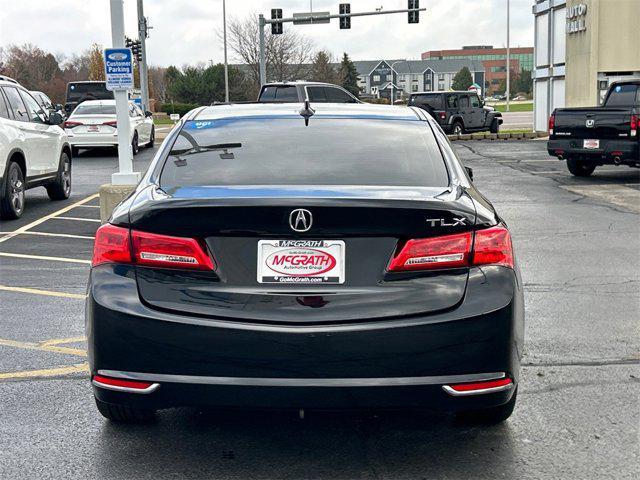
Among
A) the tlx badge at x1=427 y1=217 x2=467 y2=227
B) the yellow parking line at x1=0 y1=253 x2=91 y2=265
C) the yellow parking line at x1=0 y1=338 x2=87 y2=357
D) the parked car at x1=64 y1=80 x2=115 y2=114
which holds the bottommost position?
the yellow parking line at x1=0 y1=253 x2=91 y2=265

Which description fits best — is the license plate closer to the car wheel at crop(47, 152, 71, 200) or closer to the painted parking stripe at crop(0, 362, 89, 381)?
the painted parking stripe at crop(0, 362, 89, 381)

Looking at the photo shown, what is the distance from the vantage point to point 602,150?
17.8 meters

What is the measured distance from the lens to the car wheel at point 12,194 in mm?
12492

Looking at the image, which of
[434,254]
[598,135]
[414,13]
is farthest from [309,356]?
[414,13]

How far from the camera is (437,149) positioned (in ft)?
15.5

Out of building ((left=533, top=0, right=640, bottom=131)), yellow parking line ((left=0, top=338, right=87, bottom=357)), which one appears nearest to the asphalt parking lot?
yellow parking line ((left=0, top=338, right=87, bottom=357))

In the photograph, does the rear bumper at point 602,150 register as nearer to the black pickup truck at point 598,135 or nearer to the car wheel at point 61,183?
the black pickup truck at point 598,135

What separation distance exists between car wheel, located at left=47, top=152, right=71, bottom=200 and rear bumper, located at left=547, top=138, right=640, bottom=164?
9.34 m

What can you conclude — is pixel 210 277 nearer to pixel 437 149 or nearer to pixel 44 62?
pixel 437 149

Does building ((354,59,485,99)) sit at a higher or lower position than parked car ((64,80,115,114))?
higher

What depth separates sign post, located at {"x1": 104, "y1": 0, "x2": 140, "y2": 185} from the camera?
11680 millimetres

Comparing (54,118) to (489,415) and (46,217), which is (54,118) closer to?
(46,217)

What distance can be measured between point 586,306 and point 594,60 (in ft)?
84.8

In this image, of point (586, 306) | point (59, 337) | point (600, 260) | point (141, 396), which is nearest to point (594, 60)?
point (600, 260)
